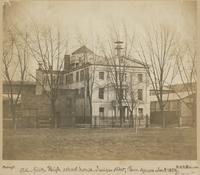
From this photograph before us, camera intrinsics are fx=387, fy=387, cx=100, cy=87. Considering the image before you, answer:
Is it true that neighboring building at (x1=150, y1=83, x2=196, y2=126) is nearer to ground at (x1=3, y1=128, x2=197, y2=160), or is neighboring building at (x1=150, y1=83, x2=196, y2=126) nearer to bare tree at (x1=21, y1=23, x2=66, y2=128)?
ground at (x1=3, y1=128, x2=197, y2=160)

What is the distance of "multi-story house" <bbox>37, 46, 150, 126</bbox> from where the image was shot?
6.11ft

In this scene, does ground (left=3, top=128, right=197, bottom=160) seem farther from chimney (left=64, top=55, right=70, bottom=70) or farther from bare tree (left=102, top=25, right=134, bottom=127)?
chimney (left=64, top=55, right=70, bottom=70)

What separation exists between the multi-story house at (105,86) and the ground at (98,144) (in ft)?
0.22

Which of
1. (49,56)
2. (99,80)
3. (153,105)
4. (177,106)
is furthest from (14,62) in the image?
(177,106)

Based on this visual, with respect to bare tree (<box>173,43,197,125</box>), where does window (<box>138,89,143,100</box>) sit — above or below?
below

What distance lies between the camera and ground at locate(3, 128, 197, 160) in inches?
72.4

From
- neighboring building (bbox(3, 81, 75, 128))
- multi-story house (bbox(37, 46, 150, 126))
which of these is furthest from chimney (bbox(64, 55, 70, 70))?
neighboring building (bbox(3, 81, 75, 128))

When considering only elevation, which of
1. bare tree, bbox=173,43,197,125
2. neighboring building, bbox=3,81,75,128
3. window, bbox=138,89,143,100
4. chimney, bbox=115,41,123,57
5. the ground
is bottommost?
the ground

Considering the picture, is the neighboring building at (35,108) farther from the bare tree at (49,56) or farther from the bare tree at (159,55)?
the bare tree at (159,55)

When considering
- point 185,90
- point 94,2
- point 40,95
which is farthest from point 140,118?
point 94,2

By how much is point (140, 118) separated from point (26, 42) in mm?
666

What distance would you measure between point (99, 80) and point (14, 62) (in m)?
0.42

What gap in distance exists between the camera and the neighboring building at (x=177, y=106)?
1.87 meters

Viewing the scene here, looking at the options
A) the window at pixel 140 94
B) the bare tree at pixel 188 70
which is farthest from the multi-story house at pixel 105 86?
the bare tree at pixel 188 70
